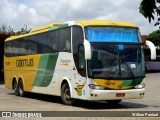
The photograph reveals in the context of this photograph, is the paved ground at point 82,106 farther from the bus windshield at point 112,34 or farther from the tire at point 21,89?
the bus windshield at point 112,34

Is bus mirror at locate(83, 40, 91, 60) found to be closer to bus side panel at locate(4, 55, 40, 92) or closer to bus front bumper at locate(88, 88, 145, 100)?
bus front bumper at locate(88, 88, 145, 100)

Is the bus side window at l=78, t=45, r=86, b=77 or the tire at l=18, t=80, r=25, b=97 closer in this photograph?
the bus side window at l=78, t=45, r=86, b=77

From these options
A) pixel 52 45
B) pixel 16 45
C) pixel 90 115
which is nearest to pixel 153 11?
pixel 16 45

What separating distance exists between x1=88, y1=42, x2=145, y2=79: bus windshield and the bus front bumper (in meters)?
0.51

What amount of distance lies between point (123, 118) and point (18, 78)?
12.4 meters

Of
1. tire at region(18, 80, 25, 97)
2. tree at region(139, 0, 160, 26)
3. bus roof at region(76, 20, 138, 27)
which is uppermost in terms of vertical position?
tree at region(139, 0, 160, 26)

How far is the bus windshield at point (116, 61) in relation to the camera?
53.1 ft

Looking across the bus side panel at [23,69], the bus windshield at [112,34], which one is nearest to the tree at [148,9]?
the bus side panel at [23,69]

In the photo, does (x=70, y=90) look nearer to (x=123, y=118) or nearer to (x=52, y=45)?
(x=52, y=45)

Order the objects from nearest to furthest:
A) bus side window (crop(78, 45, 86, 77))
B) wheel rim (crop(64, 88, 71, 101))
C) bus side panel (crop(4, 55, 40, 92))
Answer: bus side window (crop(78, 45, 86, 77)) < wheel rim (crop(64, 88, 71, 101)) < bus side panel (crop(4, 55, 40, 92))

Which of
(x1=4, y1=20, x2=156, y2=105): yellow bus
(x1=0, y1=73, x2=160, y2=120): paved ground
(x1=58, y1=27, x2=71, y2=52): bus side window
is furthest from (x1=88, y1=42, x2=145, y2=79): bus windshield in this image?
(x1=58, y1=27, x2=71, y2=52): bus side window

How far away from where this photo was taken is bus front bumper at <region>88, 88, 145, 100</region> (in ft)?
52.6

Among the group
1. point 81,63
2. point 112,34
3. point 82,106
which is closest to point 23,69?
point 82,106

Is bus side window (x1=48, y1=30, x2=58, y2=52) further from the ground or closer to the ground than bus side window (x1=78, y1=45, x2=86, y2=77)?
further from the ground
